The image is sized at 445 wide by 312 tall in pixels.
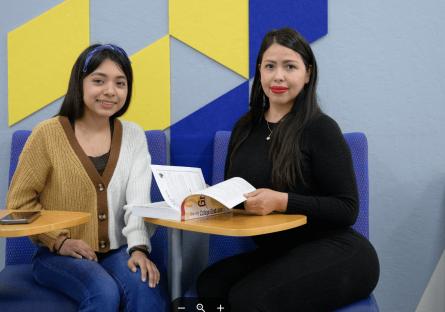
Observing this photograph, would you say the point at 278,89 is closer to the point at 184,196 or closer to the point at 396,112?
the point at 184,196

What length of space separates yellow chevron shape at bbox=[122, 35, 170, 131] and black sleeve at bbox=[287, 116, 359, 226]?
953 mm

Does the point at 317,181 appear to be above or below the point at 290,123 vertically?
below

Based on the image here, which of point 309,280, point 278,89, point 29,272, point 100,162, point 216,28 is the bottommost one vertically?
point 29,272

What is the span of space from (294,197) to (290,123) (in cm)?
33

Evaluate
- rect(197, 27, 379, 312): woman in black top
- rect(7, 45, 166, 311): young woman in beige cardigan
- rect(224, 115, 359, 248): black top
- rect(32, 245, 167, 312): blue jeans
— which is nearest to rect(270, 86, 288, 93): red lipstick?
rect(197, 27, 379, 312): woman in black top

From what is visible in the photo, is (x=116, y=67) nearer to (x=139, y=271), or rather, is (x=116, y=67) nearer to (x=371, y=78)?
(x=139, y=271)

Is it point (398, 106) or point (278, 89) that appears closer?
point (278, 89)

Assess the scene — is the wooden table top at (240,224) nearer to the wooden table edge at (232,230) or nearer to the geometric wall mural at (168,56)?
the wooden table edge at (232,230)

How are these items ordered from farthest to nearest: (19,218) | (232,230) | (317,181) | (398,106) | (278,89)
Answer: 1. (398,106)
2. (278,89)
3. (317,181)
4. (19,218)
5. (232,230)

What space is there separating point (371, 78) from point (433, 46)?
0.35 m

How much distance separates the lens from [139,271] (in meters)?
1.40

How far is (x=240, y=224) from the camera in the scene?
3.79 ft

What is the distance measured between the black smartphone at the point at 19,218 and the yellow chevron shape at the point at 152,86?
96 centimetres

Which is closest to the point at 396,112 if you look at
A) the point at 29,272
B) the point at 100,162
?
the point at 100,162
